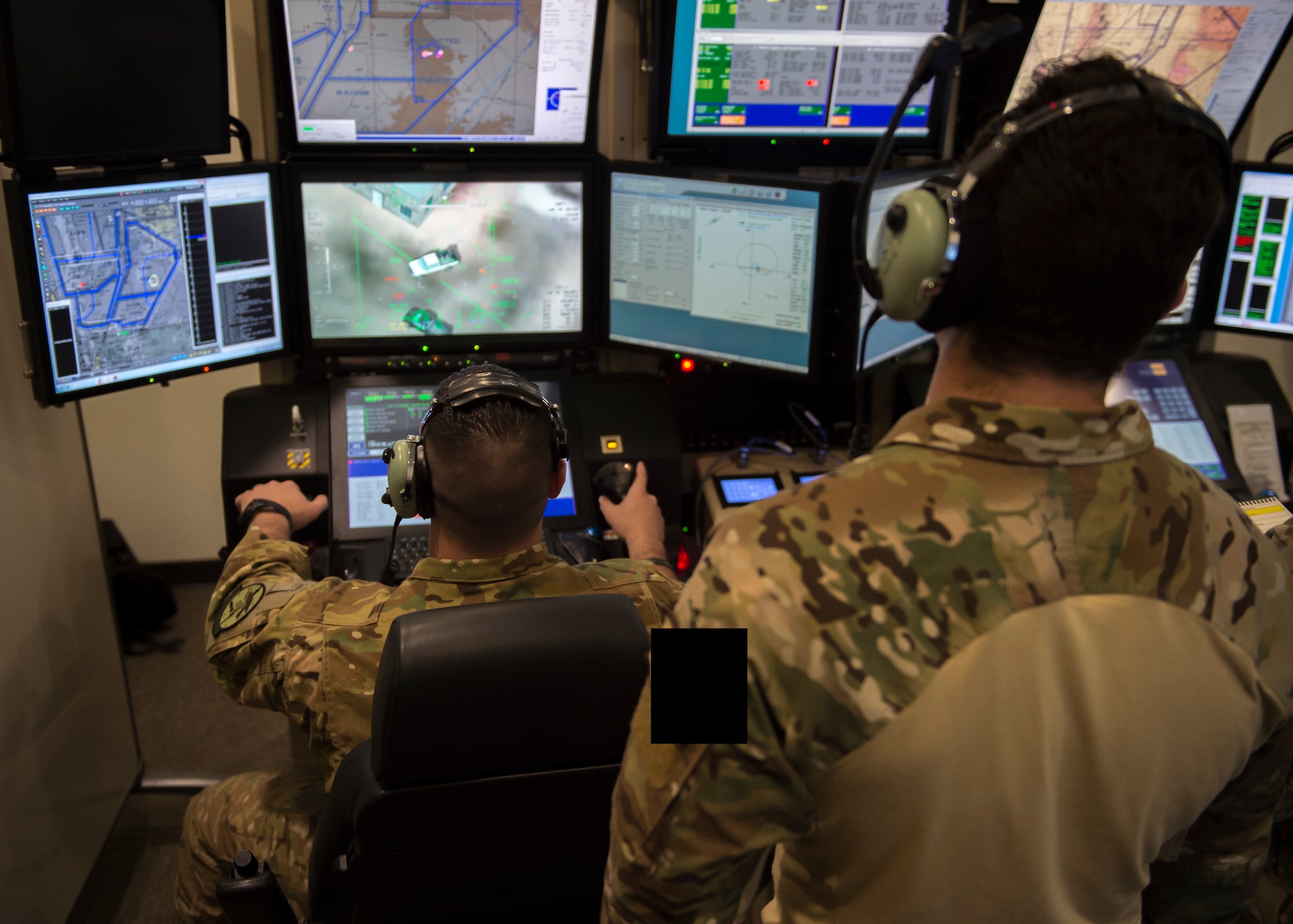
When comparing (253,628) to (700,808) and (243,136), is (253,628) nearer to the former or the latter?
(700,808)

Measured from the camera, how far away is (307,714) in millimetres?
1337

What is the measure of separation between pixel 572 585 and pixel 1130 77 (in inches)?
35.5

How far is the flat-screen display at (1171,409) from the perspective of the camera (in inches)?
90.6

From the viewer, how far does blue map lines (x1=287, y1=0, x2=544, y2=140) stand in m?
1.88

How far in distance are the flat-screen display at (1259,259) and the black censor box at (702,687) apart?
218cm

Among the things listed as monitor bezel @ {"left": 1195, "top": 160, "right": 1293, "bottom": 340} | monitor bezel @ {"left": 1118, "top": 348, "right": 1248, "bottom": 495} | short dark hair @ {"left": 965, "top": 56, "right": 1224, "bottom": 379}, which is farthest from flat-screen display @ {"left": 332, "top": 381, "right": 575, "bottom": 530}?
monitor bezel @ {"left": 1195, "top": 160, "right": 1293, "bottom": 340}

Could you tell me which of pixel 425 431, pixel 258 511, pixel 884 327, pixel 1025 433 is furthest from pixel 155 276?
A: pixel 1025 433

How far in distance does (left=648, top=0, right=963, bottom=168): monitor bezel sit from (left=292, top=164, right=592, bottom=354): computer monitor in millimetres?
184

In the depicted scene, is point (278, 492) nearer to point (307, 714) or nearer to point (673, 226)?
point (307, 714)

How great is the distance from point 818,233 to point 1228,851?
129cm

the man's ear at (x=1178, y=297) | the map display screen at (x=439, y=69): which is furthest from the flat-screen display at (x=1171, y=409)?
the man's ear at (x=1178, y=297)

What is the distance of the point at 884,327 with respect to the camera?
2.08m

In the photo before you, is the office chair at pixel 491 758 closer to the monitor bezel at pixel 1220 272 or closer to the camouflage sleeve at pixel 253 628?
the camouflage sleeve at pixel 253 628

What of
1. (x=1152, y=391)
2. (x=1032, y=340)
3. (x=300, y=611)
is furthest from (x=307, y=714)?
(x=1152, y=391)
